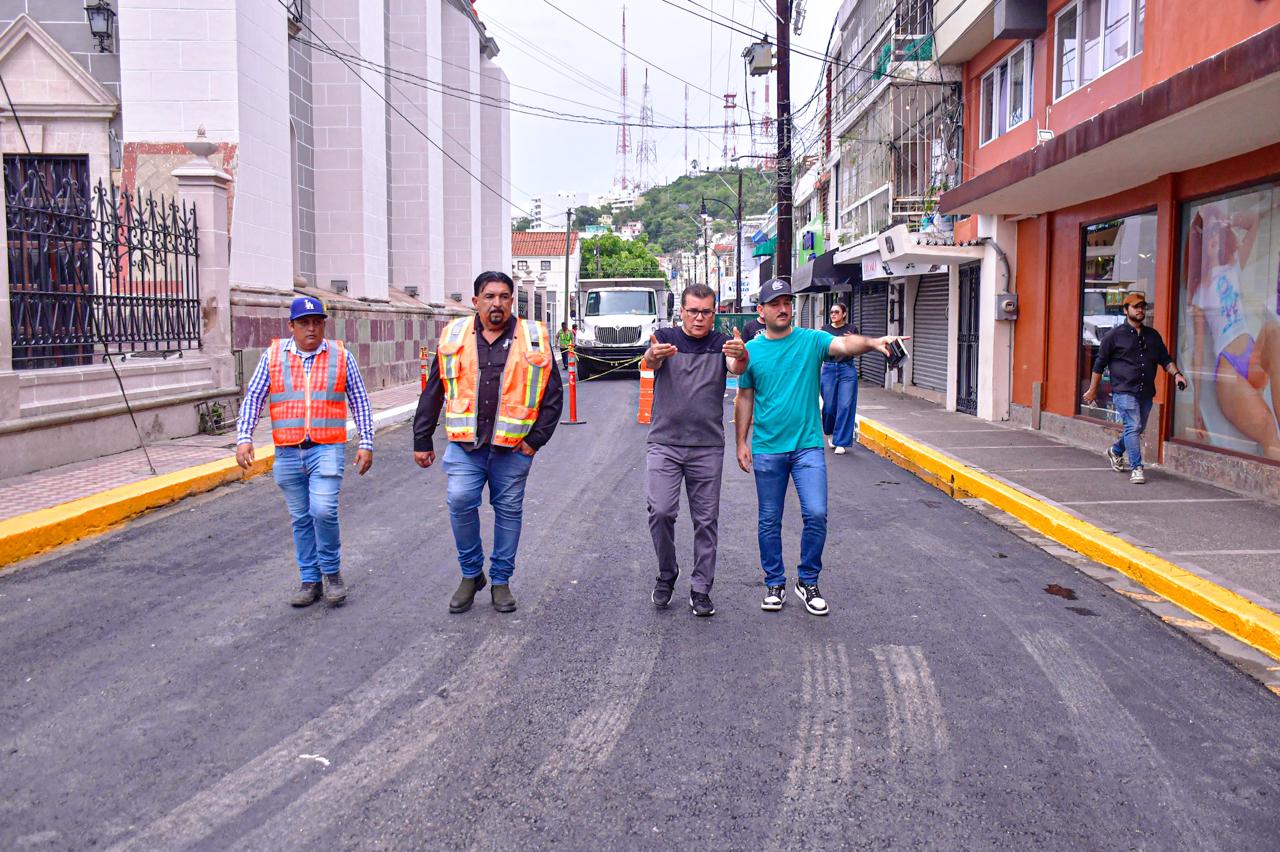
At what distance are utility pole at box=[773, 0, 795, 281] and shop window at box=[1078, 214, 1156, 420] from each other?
8.14 metres

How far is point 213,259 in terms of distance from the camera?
42.0 ft

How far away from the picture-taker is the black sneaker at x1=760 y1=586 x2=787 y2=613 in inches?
221

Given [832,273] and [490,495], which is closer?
[490,495]

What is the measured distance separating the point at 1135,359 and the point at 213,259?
10.7 metres

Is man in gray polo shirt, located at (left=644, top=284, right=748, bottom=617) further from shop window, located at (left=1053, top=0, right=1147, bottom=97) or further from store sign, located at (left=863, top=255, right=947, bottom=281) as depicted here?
store sign, located at (left=863, top=255, right=947, bottom=281)

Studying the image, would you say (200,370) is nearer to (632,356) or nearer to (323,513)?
(323,513)

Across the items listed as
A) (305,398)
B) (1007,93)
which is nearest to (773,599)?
(305,398)

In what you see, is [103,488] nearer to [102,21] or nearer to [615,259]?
[102,21]

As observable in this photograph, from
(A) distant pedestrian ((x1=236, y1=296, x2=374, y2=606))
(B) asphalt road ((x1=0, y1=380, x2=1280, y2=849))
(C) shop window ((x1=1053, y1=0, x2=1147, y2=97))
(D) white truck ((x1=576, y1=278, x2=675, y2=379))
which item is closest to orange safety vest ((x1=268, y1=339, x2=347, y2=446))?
(A) distant pedestrian ((x1=236, y1=296, x2=374, y2=606))

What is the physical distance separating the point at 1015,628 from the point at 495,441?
2.96 m

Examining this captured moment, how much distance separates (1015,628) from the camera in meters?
5.39

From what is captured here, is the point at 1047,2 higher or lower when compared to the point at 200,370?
higher

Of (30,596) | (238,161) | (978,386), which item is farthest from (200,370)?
(978,386)

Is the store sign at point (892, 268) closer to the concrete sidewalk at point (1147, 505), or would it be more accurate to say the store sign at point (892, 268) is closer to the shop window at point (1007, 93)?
the shop window at point (1007, 93)
